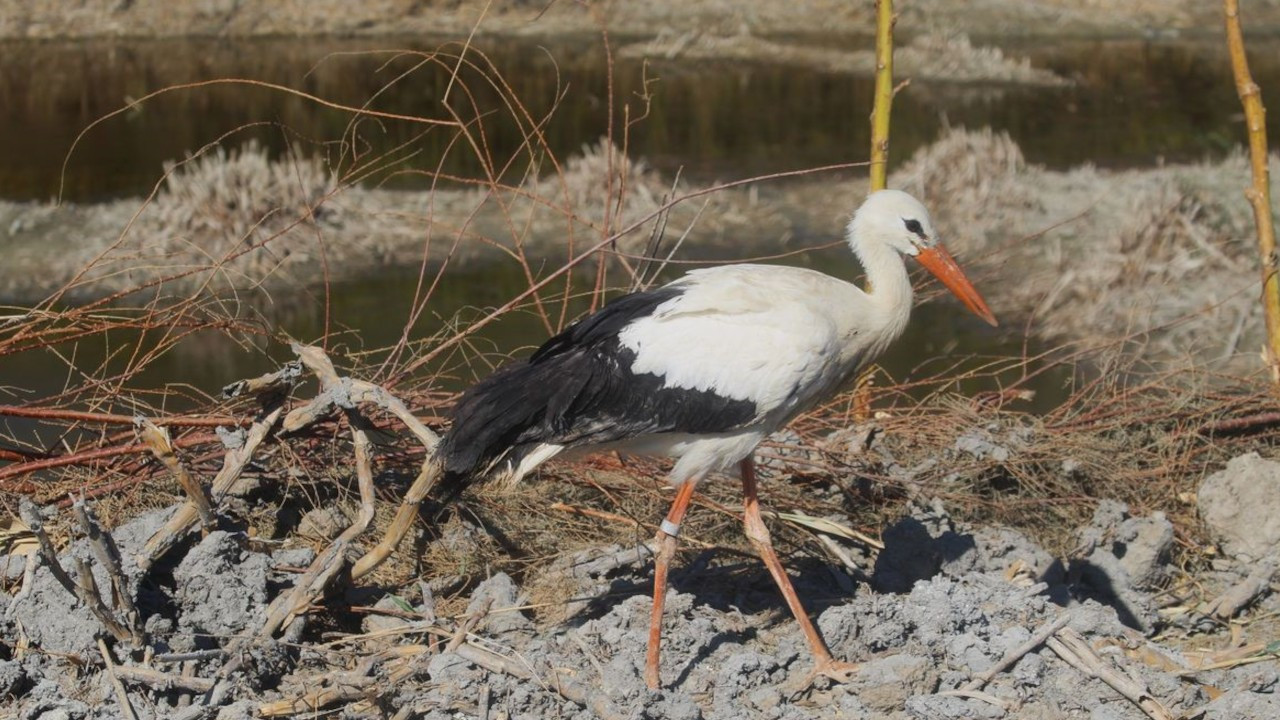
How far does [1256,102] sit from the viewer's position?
→ 6.80 meters

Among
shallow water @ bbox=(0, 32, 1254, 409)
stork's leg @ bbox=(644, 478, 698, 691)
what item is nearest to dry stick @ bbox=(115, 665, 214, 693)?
stork's leg @ bbox=(644, 478, 698, 691)

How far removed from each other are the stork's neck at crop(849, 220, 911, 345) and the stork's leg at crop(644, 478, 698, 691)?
0.81 meters

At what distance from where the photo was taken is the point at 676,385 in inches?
183

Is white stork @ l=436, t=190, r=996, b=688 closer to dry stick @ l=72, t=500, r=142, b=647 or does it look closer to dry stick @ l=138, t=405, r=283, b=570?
dry stick @ l=138, t=405, r=283, b=570

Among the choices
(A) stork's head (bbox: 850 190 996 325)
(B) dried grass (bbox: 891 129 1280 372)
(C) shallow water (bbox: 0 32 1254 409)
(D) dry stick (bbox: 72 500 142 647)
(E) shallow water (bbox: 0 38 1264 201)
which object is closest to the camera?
(D) dry stick (bbox: 72 500 142 647)

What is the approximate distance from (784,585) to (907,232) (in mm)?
1220

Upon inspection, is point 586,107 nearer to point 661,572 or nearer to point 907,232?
point 907,232

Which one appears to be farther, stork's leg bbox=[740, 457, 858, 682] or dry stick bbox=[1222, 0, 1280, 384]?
dry stick bbox=[1222, 0, 1280, 384]

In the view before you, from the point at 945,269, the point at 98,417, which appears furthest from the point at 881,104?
the point at 98,417

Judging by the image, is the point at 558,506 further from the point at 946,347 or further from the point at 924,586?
the point at 946,347

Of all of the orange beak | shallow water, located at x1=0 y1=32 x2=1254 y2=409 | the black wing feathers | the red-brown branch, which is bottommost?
shallow water, located at x1=0 y1=32 x2=1254 y2=409

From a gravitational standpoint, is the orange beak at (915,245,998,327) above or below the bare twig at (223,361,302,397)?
above

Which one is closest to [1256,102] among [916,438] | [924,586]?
[916,438]

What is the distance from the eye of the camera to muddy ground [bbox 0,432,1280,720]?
14.6ft
